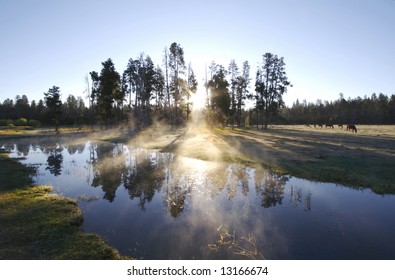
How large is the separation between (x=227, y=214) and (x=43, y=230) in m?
7.16

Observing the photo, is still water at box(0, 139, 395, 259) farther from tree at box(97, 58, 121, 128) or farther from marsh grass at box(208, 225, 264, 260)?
tree at box(97, 58, 121, 128)

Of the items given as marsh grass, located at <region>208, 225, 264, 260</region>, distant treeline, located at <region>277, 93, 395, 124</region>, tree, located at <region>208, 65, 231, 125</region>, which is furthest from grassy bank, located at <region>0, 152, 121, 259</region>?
distant treeline, located at <region>277, 93, 395, 124</region>

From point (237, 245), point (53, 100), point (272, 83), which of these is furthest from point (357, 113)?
point (237, 245)

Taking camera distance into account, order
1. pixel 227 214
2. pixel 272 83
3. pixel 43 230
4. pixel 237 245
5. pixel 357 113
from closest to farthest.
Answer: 1. pixel 237 245
2. pixel 43 230
3. pixel 227 214
4. pixel 272 83
5. pixel 357 113

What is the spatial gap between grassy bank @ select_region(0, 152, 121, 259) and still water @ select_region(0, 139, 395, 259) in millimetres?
682

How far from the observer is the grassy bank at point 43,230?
24.5ft

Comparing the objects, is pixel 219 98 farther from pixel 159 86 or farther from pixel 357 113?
pixel 357 113

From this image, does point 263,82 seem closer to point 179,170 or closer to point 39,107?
point 179,170

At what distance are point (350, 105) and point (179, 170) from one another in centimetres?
15302

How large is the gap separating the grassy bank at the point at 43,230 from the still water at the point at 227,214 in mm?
682

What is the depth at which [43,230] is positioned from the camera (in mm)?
8812

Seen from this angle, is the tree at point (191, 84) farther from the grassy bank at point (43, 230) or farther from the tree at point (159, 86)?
the grassy bank at point (43, 230)

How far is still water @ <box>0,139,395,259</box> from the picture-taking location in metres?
8.23
